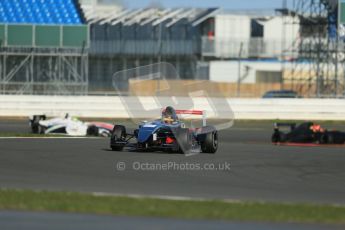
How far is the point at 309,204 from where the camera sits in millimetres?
10508

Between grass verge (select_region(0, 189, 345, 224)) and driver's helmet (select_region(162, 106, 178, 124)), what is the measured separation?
634 cm

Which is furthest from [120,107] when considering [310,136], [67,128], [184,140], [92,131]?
[184,140]

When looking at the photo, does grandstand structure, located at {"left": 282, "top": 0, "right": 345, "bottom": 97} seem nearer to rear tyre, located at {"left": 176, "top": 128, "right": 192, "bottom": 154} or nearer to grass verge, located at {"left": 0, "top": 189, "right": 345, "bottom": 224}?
rear tyre, located at {"left": 176, "top": 128, "right": 192, "bottom": 154}

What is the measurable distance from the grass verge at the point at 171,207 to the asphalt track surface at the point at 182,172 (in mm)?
577

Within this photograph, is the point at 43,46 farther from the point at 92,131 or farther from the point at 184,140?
the point at 184,140

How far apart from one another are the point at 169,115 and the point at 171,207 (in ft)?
23.5

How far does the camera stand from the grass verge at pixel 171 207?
9352mm

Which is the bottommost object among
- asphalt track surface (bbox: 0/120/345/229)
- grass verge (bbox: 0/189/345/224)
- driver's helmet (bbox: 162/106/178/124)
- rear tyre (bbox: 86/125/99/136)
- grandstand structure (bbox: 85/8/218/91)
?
rear tyre (bbox: 86/125/99/136)

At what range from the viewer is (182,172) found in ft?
45.7

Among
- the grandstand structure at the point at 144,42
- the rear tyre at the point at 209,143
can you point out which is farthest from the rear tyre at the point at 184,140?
the grandstand structure at the point at 144,42

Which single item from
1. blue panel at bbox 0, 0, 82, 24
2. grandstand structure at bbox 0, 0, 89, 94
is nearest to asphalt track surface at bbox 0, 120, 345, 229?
grandstand structure at bbox 0, 0, 89, 94

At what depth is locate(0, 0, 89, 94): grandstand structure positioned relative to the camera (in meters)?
44.6

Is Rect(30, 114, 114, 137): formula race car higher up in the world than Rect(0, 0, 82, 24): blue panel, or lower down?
lower down

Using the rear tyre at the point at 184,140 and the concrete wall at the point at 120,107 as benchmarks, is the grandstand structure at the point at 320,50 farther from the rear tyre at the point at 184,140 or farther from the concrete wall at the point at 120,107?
the rear tyre at the point at 184,140
